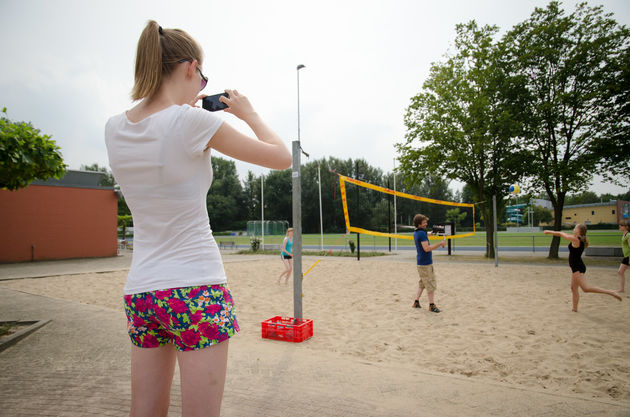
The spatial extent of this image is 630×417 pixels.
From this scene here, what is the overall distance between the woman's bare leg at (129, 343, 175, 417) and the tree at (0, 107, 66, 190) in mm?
4958

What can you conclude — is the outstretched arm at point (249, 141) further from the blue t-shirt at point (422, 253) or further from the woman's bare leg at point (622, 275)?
the woman's bare leg at point (622, 275)

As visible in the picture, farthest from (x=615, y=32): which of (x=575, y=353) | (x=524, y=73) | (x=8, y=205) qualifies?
(x=8, y=205)

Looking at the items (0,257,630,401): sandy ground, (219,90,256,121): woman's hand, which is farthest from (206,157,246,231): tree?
(219,90,256,121): woman's hand

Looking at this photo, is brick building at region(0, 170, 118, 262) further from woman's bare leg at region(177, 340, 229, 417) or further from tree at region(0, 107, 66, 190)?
woman's bare leg at region(177, 340, 229, 417)

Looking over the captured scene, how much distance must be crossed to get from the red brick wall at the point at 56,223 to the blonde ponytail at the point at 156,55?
21.0 metres

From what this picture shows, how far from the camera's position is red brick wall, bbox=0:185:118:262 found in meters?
17.3

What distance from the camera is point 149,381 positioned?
1161 millimetres

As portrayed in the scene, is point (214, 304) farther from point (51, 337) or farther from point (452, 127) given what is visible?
point (452, 127)

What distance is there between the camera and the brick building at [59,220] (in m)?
17.3

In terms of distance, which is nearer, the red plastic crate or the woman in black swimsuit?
the red plastic crate

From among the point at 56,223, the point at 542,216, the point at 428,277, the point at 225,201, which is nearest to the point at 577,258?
the point at 428,277

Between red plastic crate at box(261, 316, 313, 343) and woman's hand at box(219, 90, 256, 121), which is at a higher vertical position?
woman's hand at box(219, 90, 256, 121)

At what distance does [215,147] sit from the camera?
1126mm

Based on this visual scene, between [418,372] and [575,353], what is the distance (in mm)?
2116
